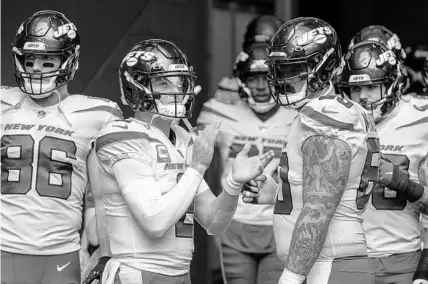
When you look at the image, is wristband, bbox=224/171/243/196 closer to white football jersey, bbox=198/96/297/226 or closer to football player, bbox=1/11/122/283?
football player, bbox=1/11/122/283

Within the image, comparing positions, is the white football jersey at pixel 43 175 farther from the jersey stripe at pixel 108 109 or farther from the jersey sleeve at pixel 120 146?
the jersey sleeve at pixel 120 146

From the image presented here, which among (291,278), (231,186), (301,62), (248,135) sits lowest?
(248,135)

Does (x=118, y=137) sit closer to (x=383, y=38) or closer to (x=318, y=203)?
(x=318, y=203)

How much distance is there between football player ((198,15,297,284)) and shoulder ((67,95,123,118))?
3.83ft

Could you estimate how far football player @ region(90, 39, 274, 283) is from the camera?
387 centimetres

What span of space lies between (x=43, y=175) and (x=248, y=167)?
3.34 feet

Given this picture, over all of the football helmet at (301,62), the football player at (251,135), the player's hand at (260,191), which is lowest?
the football player at (251,135)

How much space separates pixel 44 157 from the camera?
14.7 feet

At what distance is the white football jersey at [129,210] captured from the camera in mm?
3938

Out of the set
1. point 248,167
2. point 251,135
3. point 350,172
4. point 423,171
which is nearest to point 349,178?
point 350,172

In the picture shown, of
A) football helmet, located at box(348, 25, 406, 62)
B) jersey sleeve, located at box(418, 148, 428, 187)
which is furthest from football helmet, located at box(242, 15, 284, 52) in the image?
jersey sleeve, located at box(418, 148, 428, 187)

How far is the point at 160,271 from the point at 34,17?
4.62 ft

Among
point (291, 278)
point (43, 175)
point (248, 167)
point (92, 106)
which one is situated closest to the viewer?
point (291, 278)

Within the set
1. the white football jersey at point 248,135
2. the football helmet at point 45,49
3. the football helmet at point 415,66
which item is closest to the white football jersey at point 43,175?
the football helmet at point 45,49
